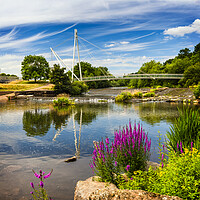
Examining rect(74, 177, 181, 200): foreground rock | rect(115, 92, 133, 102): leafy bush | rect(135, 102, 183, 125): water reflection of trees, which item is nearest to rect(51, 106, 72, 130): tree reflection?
rect(135, 102, 183, 125): water reflection of trees

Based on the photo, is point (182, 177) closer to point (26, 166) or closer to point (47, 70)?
point (26, 166)

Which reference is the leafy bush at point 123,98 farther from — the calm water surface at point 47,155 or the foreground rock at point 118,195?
the foreground rock at point 118,195

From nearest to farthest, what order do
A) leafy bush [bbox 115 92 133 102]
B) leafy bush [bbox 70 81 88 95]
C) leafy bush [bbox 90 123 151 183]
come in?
leafy bush [bbox 90 123 151 183] < leafy bush [bbox 115 92 133 102] < leafy bush [bbox 70 81 88 95]

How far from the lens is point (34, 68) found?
6556 centimetres

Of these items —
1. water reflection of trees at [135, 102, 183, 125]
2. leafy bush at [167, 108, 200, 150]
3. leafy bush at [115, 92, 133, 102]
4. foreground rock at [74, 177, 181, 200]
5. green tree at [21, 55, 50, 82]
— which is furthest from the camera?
green tree at [21, 55, 50, 82]

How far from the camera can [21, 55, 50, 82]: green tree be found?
6466 cm

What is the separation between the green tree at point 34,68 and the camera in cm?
6466

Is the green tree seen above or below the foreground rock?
above

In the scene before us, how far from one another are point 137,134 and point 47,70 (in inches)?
2629

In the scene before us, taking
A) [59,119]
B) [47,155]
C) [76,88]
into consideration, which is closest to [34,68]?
[76,88]

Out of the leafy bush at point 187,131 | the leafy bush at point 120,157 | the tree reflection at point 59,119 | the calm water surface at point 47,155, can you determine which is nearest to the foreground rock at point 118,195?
the leafy bush at point 120,157

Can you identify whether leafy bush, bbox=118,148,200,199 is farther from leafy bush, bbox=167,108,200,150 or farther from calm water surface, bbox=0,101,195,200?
leafy bush, bbox=167,108,200,150

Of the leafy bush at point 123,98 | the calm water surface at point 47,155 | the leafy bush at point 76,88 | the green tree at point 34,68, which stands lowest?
the calm water surface at point 47,155

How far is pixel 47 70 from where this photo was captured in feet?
225
